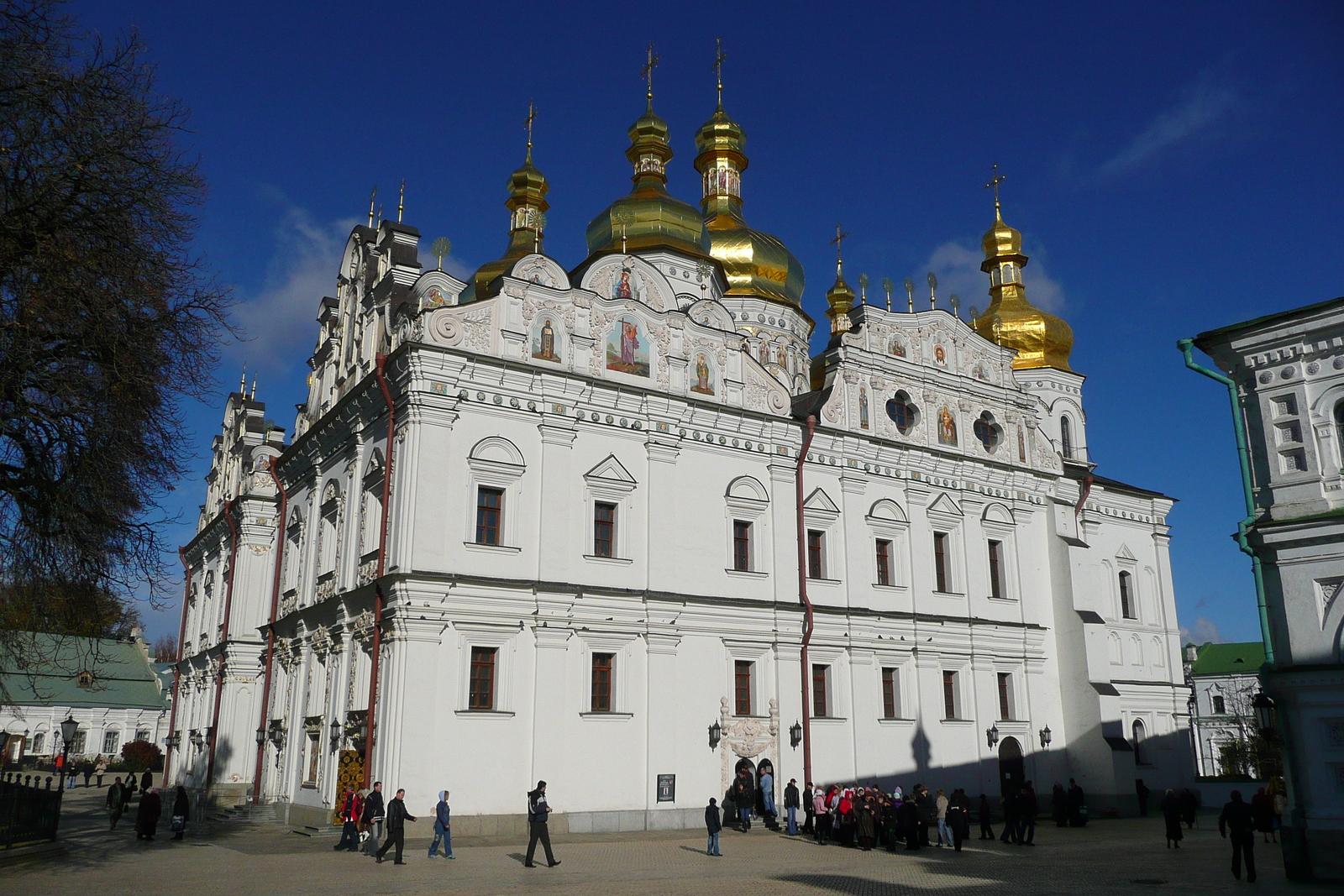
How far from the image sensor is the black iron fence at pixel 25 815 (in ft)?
49.6

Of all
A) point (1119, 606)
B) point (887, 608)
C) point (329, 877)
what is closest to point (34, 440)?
point (329, 877)

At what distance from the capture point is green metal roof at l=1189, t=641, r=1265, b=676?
76.1 metres

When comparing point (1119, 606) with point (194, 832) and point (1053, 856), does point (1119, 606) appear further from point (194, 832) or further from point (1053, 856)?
point (194, 832)

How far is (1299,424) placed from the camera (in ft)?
50.9

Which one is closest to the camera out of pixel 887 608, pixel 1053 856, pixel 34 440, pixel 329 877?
pixel 34 440

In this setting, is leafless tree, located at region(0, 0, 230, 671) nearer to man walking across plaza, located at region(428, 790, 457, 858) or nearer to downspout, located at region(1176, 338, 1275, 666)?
man walking across plaza, located at region(428, 790, 457, 858)

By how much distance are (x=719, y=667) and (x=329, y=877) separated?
11.3m

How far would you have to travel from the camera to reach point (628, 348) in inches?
1006

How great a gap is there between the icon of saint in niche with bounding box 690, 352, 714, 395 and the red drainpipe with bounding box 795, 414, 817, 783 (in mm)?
2813

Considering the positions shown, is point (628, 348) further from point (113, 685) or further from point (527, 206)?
point (113, 685)

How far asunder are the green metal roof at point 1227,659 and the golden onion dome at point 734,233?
54581 mm

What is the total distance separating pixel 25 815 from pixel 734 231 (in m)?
29.0

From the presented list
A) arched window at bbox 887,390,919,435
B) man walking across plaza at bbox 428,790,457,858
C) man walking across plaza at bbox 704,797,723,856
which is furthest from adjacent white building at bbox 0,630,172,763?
man walking across plaza at bbox 704,797,723,856

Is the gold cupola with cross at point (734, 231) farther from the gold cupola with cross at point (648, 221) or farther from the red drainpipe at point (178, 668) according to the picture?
the red drainpipe at point (178, 668)
